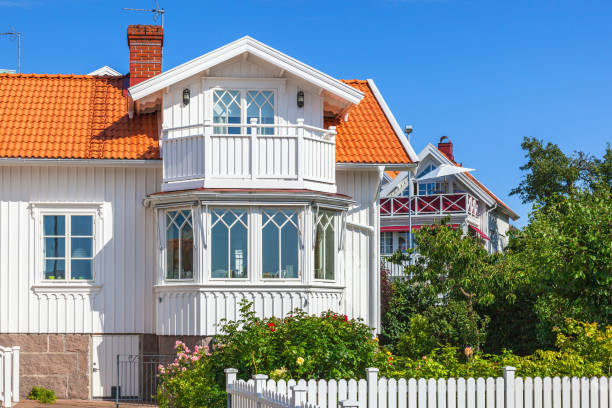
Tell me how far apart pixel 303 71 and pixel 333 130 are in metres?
1.50

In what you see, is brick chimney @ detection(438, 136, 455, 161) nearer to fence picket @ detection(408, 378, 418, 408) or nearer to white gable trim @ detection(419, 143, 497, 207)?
white gable trim @ detection(419, 143, 497, 207)

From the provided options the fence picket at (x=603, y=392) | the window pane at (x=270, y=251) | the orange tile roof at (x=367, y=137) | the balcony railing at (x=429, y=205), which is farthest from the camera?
the balcony railing at (x=429, y=205)

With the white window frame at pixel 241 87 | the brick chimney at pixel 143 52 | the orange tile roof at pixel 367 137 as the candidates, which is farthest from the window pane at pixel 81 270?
the orange tile roof at pixel 367 137

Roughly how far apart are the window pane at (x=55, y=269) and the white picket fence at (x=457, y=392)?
895 cm

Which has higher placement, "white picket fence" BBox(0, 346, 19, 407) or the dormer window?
the dormer window

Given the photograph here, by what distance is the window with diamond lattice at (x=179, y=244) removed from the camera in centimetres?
1920

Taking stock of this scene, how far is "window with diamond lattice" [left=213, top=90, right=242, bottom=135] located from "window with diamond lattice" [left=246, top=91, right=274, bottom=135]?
0.78ft

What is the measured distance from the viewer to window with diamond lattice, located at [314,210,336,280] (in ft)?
64.0

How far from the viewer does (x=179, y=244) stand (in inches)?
762

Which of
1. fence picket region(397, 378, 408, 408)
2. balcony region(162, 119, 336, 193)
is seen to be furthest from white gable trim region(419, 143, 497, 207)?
fence picket region(397, 378, 408, 408)

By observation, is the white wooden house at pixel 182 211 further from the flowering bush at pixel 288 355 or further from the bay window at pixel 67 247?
the flowering bush at pixel 288 355

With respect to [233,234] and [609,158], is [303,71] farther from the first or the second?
[609,158]

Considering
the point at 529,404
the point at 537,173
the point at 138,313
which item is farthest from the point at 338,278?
the point at 537,173

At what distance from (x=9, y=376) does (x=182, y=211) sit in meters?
4.62
